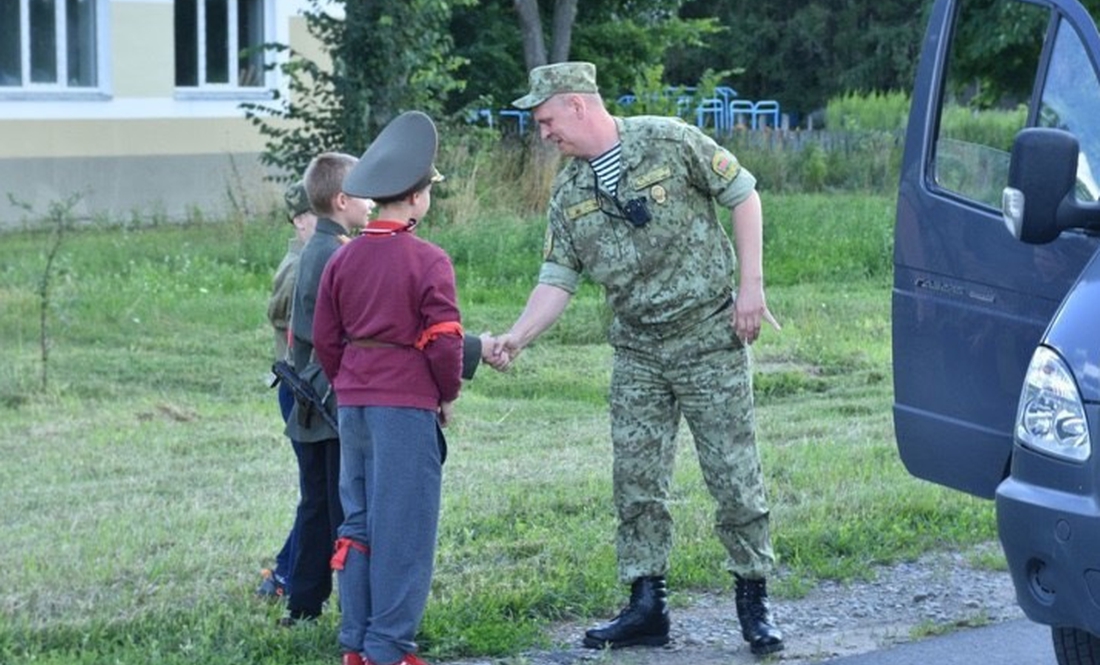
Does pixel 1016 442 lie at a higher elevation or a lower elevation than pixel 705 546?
higher

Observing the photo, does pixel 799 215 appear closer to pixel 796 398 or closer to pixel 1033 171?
pixel 796 398

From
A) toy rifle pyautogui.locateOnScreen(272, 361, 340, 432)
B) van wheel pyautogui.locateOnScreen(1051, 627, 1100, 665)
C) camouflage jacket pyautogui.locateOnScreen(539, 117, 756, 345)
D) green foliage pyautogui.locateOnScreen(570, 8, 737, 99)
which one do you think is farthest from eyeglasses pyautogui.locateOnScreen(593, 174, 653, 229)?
green foliage pyautogui.locateOnScreen(570, 8, 737, 99)

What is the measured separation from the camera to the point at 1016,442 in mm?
5352

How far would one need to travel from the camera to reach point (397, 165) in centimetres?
568

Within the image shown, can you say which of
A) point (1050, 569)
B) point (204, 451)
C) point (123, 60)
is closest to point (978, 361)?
point (1050, 569)

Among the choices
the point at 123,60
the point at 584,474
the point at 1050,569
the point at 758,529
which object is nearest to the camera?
the point at 1050,569

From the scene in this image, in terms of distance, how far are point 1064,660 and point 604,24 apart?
31033mm

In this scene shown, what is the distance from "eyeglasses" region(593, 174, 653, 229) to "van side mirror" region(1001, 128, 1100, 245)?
112 centimetres

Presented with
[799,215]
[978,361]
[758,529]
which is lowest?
[799,215]

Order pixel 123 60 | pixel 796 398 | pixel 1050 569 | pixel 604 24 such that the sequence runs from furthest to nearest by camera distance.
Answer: pixel 604 24 < pixel 123 60 < pixel 796 398 < pixel 1050 569

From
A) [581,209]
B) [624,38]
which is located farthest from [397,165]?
[624,38]

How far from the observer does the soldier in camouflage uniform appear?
6152 mm

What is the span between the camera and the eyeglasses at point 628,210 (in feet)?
20.2

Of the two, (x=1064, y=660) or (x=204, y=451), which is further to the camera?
(x=204, y=451)
